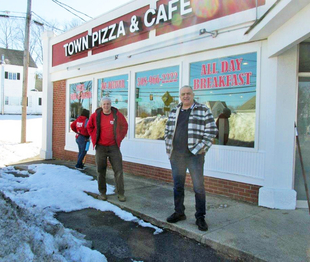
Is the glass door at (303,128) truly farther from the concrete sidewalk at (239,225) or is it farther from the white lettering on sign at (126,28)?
the white lettering on sign at (126,28)

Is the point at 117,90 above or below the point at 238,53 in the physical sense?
below

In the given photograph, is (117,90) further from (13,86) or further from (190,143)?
(13,86)

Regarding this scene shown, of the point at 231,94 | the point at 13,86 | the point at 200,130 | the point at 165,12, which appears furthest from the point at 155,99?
the point at 13,86

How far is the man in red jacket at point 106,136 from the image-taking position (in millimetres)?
5102

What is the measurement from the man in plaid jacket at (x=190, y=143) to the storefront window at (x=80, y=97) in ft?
18.9

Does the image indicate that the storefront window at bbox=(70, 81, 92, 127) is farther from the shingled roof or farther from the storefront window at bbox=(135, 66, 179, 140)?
the shingled roof

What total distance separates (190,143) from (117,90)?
484 cm

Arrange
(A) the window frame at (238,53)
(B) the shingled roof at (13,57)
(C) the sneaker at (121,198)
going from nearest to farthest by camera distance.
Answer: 1. (A) the window frame at (238,53)
2. (C) the sneaker at (121,198)
3. (B) the shingled roof at (13,57)

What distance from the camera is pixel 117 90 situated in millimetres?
8156

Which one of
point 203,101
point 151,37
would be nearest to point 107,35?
point 151,37

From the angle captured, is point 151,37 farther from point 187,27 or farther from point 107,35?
point 107,35

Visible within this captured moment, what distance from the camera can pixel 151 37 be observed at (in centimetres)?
682

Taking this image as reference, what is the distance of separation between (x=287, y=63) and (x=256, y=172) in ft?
6.25

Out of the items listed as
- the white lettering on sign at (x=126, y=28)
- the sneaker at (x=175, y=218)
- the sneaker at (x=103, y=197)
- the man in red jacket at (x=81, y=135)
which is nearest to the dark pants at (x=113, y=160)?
the sneaker at (x=103, y=197)
